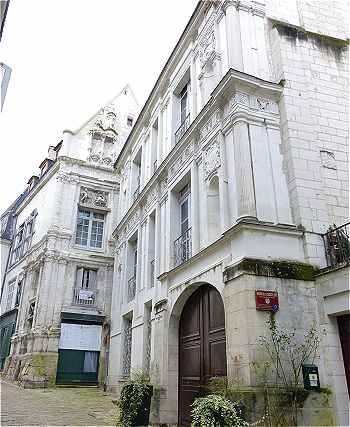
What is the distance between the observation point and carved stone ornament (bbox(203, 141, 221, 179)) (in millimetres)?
8480

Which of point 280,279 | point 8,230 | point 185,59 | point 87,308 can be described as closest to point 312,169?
point 280,279

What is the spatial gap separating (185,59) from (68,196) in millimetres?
10104

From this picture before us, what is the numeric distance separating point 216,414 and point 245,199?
3599 millimetres

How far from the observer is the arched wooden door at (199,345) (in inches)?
297

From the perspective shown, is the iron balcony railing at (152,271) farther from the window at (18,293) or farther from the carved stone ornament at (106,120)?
the window at (18,293)

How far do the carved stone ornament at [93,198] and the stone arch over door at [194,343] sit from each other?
1162cm

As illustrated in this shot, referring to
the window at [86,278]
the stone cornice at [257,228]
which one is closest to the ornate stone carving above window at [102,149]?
the window at [86,278]

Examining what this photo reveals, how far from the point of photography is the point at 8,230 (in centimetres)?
2661

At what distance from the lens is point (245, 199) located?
7125 millimetres

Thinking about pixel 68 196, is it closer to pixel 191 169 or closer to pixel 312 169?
pixel 191 169

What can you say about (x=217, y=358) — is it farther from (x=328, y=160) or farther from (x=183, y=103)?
(x=183, y=103)

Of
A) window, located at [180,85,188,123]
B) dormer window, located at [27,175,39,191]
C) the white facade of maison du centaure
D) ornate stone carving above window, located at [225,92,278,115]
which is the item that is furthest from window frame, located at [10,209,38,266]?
ornate stone carving above window, located at [225,92,278,115]

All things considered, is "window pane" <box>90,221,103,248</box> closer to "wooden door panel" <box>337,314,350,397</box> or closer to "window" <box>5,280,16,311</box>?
"window" <box>5,280,16,311</box>

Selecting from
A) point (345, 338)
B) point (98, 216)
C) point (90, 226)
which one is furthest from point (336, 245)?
point (98, 216)
